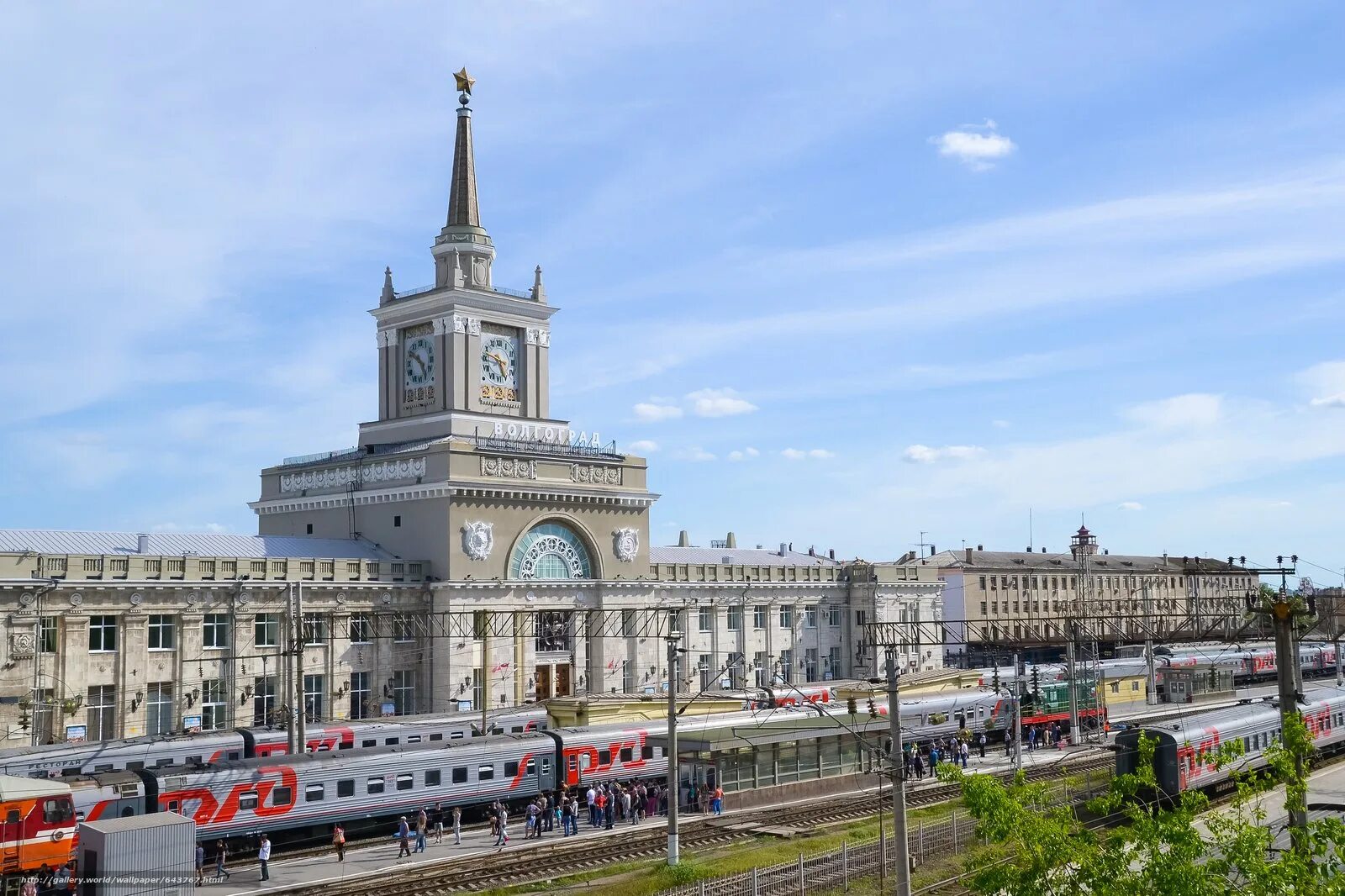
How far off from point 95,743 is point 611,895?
A: 2180cm

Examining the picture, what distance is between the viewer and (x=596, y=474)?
80000 millimetres

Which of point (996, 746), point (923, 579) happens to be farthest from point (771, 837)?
point (923, 579)

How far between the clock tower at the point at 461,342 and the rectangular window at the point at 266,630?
1706 cm

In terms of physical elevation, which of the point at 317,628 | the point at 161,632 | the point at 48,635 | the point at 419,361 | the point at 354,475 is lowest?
the point at 317,628

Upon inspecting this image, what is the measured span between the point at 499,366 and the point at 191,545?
22508 millimetres

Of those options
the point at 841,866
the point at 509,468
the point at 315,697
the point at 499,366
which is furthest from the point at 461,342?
the point at 841,866

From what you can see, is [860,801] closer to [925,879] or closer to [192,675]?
[925,879]

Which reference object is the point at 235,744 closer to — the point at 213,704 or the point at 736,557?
the point at 213,704

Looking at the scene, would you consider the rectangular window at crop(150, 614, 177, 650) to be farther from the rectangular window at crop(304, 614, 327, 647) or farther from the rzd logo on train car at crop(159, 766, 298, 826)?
the rzd logo on train car at crop(159, 766, 298, 826)

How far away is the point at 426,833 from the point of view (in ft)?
153

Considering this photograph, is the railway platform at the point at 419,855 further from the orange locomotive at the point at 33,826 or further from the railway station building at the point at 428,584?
the railway station building at the point at 428,584

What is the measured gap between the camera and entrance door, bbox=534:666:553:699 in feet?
248

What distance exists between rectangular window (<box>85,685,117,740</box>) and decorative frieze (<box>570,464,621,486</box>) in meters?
28.9

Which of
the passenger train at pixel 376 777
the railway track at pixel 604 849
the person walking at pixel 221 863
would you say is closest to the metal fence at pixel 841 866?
the railway track at pixel 604 849
